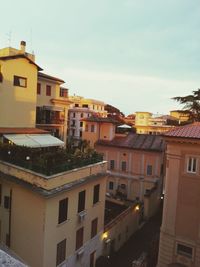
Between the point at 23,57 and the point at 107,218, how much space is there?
1878cm

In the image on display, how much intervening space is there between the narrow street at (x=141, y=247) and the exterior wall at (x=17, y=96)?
631 inches

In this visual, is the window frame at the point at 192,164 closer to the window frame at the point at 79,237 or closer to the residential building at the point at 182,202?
the residential building at the point at 182,202

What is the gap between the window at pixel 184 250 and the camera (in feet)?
57.4

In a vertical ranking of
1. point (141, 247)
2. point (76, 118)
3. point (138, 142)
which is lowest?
point (141, 247)

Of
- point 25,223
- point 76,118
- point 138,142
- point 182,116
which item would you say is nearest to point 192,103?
point 182,116

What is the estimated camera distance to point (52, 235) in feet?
48.9

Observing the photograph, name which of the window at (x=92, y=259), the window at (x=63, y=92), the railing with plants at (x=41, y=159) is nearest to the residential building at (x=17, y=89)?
the railing with plants at (x=41, y=159)

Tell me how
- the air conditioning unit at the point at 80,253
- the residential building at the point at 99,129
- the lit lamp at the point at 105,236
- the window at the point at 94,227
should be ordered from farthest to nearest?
the residential building at the point at 99,129 → the lit lamp at the point at 105,236 → the window at the point at 94,227 → the air conditioning unit at the point at 80,253

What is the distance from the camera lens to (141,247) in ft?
83.1

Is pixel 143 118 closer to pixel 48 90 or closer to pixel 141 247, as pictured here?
pixel 48 90

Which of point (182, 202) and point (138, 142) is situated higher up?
point (138, 142)

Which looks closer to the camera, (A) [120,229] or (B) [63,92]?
(A) [120,229]

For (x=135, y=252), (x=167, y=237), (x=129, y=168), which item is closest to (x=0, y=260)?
(x=167, y=237)

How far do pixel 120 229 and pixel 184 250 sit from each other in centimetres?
829
